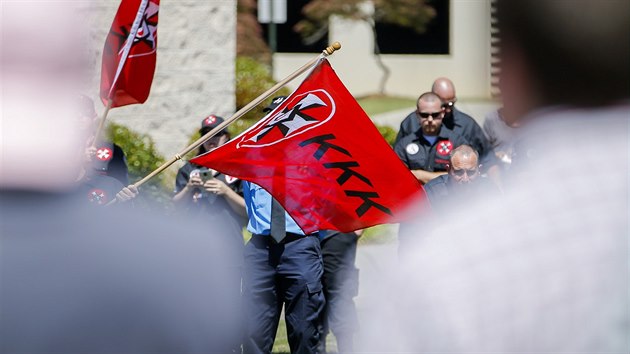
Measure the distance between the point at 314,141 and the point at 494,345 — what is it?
128 inches

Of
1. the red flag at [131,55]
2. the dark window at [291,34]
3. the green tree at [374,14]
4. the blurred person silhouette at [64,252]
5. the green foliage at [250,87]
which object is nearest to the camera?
the blurred person silhouette at [64,252]

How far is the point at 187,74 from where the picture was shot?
11.0m

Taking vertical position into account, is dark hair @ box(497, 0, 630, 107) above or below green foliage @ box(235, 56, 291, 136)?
above

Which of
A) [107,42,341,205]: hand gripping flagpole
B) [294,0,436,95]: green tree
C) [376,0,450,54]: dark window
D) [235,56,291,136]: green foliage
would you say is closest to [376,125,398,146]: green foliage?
[235,56,291,136]: green foliage

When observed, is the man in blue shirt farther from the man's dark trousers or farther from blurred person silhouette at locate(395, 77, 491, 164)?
blurred person silhouette at locate(395, 77, 491, 164)

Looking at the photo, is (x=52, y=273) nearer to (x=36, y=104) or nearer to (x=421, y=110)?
(x=36, y=104)

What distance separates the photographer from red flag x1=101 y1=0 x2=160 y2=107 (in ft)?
21.1

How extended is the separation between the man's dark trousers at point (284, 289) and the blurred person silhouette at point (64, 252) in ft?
1.17

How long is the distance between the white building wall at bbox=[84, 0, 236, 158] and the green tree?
12.3 m

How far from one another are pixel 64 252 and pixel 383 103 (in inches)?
739

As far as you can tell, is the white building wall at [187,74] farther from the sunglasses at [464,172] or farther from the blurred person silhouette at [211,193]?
the sunglasses at [464,172]

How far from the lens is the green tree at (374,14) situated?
916 inches

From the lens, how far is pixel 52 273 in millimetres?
4332

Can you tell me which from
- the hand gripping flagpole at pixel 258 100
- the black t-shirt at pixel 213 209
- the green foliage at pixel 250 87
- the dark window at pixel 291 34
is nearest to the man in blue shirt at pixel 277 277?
the black t-shirt at pixel 213 209
